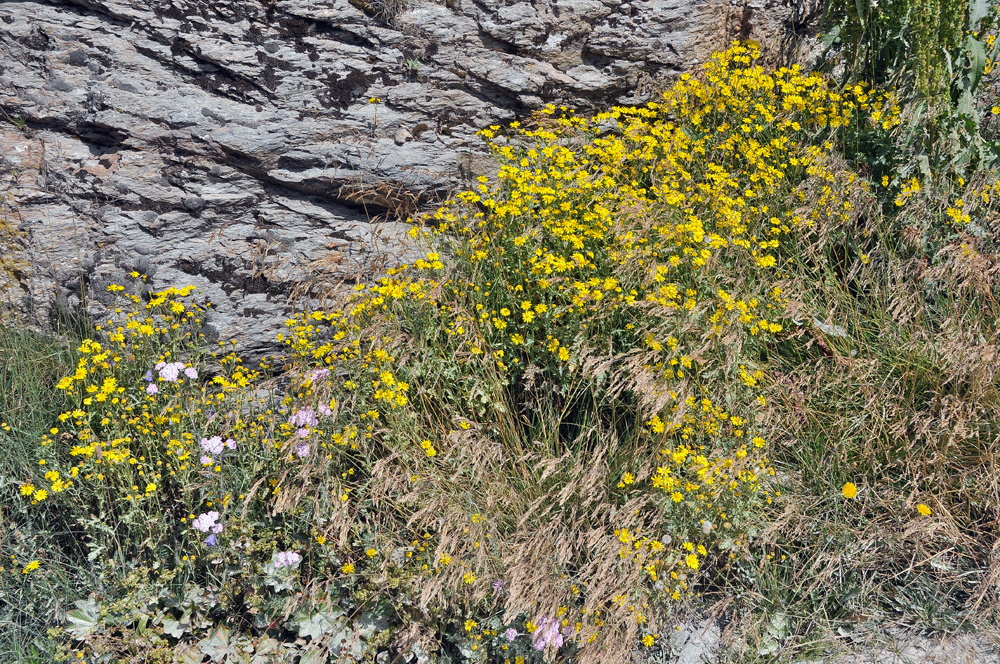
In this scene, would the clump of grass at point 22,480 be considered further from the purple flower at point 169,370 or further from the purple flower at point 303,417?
the purple flower at point 303,417

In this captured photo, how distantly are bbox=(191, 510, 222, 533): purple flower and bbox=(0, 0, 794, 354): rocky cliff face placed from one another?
1150mm

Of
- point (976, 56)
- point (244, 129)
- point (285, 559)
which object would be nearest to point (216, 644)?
point (285, 559)

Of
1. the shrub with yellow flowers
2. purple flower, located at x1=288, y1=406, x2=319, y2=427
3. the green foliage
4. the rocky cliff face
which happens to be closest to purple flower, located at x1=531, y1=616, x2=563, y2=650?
the shrub with yellow flowers

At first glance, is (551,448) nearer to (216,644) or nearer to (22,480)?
(216,644)

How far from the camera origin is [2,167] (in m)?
3.74

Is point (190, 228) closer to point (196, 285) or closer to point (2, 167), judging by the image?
point (196, 285)

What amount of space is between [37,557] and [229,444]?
0.88 meters

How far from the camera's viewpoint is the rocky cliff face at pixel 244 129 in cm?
379

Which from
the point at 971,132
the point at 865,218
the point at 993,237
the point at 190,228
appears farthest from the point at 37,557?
the point at 971,132

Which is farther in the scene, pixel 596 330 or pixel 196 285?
pixel 196 285

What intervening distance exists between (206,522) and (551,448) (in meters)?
1.43

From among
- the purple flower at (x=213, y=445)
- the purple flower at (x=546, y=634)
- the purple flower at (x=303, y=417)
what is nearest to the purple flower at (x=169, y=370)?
the purple flower at (x=213, y=445)

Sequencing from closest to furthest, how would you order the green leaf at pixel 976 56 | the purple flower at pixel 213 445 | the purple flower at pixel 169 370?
the purple flower at pixel 213 445, the purple flower at pixel 169 370, the green leaf at pixel 976 56

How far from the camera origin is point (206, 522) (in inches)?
116
